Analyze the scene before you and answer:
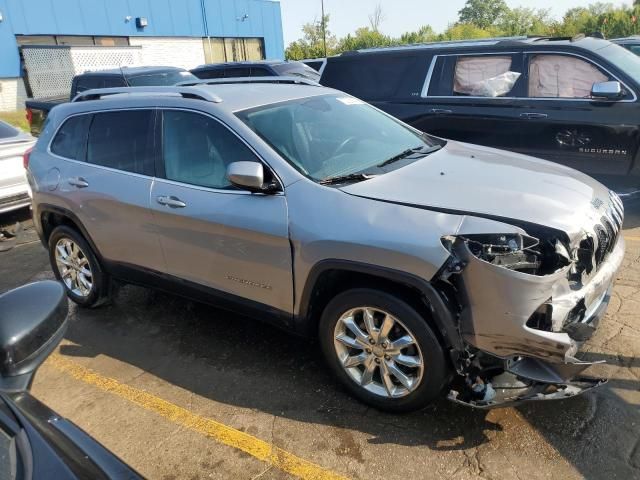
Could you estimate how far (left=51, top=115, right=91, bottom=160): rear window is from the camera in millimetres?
4375

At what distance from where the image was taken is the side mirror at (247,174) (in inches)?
121

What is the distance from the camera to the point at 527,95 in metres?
5.85

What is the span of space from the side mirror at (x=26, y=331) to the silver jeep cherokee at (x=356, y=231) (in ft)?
4.74

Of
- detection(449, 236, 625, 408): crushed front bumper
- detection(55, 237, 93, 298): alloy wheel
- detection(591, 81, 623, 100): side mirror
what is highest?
detection(591, 81, 623, 100): side mirror

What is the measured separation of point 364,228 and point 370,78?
4.53 meters

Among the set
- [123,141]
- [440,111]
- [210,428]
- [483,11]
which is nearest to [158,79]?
[440,111]

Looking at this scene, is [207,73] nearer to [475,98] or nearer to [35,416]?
[475,98]

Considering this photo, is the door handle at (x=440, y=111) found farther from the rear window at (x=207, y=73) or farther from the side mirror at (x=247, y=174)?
the rear window at (x=207, y=73)

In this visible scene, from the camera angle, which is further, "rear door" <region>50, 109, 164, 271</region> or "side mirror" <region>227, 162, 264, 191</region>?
"rear door" <region>50, 109, 164, 271</region>

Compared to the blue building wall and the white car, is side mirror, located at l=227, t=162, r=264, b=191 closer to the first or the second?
the white car

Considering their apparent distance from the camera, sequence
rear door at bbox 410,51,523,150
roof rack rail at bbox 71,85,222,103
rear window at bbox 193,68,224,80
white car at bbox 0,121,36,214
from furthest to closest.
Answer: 1. rear window at bbox 193,68,224,80
2. white car at bbox 0,121,36,214
3. rear door at bbox 410,51,523,150
4. roof rack rail at bbox 71,85,222,103

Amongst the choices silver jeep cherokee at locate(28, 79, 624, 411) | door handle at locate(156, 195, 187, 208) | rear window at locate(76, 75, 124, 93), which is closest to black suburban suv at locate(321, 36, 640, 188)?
silver jeep cherokee at locate(28, 79, 624, 411)

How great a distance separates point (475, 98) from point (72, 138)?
13.8 feet

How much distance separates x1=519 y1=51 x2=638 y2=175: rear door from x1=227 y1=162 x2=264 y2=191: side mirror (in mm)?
3837
